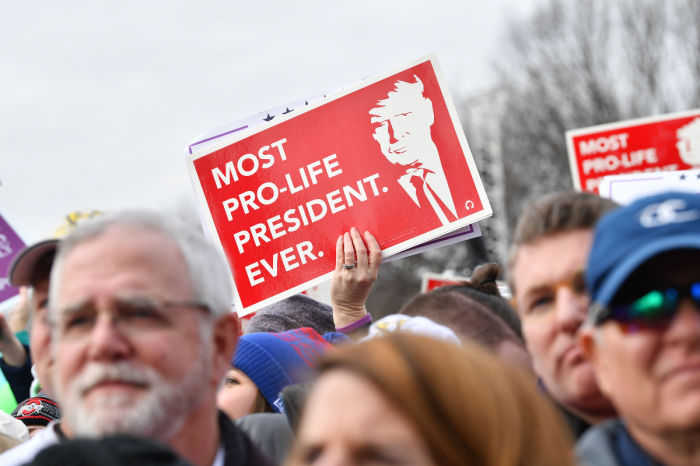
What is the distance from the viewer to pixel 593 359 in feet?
5.03

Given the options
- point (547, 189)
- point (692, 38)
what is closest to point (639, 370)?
point (692, 38)

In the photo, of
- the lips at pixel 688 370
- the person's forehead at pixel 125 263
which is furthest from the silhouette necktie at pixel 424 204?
the lips at pixel 688 370

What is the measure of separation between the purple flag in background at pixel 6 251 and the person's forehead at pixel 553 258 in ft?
13.5

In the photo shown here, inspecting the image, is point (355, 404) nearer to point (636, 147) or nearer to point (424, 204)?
point (424, 204)

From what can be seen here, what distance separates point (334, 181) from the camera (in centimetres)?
352

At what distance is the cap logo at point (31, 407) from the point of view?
11.4ft

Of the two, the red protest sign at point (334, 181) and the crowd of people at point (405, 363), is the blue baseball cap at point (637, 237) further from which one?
the red protest sign at point (334, 181)

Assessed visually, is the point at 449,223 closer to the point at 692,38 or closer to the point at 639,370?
the point at 639,370

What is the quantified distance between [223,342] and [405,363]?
A: 2.28 feet

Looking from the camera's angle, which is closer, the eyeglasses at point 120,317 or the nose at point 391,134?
the eyeglasses at point 120,317

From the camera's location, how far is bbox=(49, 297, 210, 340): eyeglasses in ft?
5.65

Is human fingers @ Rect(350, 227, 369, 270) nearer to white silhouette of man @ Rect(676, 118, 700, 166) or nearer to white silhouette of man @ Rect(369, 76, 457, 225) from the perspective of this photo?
white silhouette of man @ Rect(369, 76, 457, 225)

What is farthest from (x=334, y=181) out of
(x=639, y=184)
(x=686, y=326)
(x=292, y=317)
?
(x=686, y=326)

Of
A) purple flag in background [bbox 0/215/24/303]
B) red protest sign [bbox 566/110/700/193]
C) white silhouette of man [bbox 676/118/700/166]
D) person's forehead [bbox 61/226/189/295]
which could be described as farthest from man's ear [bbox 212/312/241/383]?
white silhouette of man [bbox 676/118/700/166]
